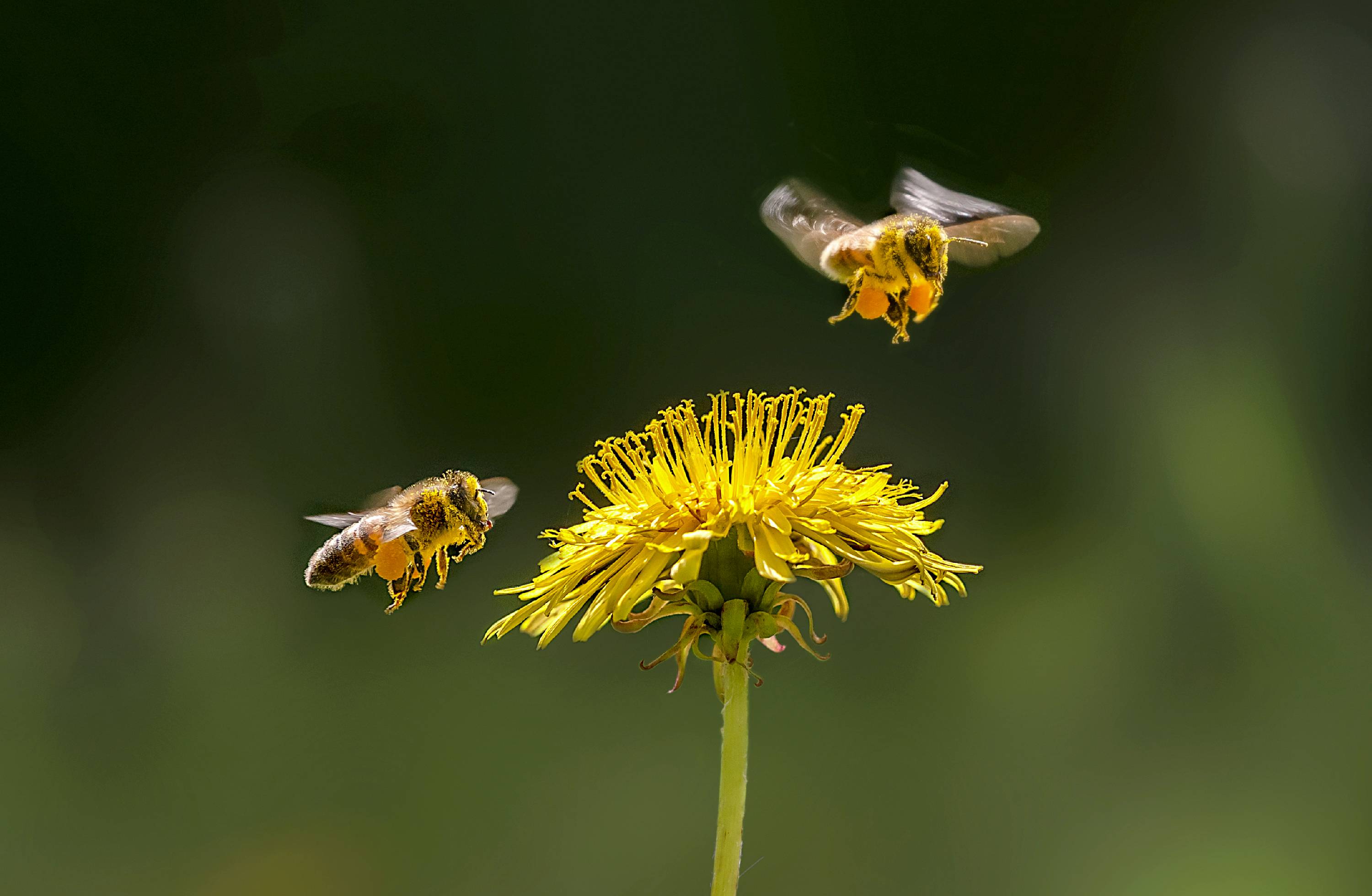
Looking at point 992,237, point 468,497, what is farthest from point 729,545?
point 992,237

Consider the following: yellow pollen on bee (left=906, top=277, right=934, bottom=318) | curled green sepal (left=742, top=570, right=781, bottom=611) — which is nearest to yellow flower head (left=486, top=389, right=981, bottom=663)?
curled green sepal (left=742, top=570, right=781, bottom=611)

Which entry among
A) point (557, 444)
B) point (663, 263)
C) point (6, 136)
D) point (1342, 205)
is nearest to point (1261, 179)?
point (1342, 205)

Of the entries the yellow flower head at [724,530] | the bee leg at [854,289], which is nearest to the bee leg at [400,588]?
the yellow flower head at [724,530]

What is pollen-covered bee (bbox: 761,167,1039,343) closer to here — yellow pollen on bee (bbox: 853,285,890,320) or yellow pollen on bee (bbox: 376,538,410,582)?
yellow pollen on bee (bbox: 853,285,890,320)

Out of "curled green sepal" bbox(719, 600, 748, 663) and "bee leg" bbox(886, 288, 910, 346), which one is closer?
"curled green sepal" bbox(719, 600, 748, 663)

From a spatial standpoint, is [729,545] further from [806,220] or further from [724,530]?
[806,220]

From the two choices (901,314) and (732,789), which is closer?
(732,789)
